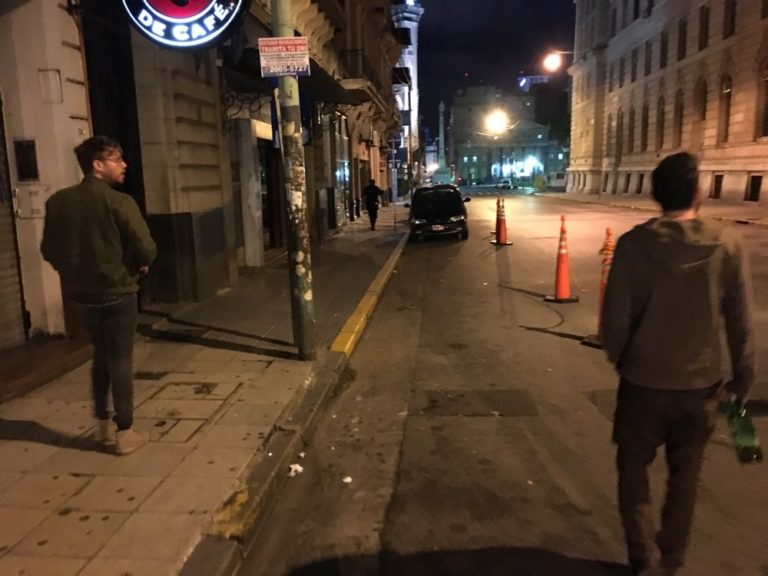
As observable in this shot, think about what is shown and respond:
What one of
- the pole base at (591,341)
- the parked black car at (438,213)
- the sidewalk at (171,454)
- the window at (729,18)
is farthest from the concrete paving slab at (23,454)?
the window at (729,18)

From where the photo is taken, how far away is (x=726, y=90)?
116 feet

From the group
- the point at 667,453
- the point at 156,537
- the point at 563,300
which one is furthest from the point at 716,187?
the point at 156,537

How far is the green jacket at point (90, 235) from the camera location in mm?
4258

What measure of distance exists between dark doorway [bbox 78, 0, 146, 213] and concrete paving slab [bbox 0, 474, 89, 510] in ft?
16.9

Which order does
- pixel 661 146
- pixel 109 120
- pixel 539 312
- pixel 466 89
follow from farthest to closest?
pixel 466 89 < pixel 661 146 < pixel 539 312 < pixel 109 120

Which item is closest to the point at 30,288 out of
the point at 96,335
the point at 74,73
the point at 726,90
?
the point at 74,73

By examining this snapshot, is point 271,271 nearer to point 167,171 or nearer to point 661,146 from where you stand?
point 167,171

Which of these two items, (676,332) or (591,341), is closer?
(676,332)

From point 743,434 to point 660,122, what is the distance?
47603mm

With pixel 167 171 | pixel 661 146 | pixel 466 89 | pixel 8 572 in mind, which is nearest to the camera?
pixel 8 572

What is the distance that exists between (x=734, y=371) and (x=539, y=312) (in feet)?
22.4

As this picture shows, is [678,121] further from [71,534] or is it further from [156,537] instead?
[71,534]

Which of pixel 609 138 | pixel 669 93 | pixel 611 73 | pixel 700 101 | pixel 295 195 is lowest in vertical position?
pixel 295 195

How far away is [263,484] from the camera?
13.8 feet
